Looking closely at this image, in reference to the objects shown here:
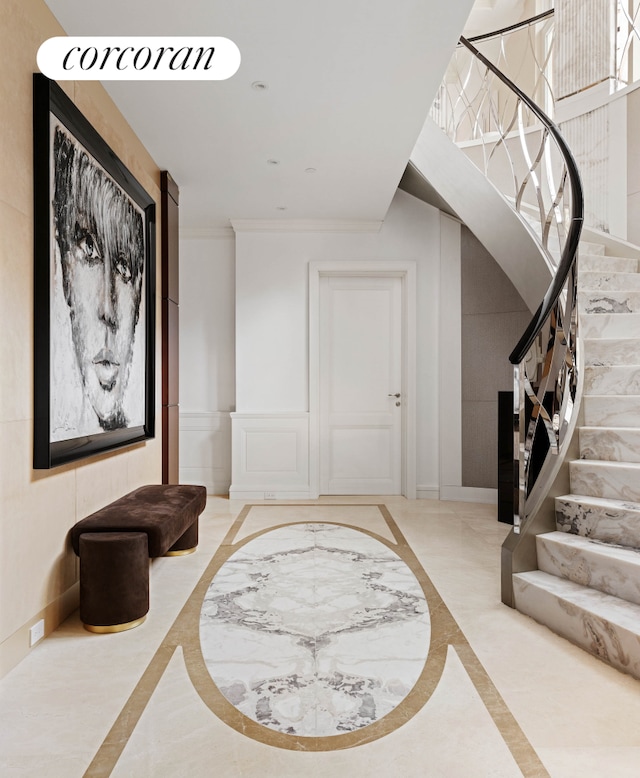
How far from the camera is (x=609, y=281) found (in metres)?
3.94

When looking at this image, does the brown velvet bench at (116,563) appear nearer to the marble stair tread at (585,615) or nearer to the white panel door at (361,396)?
the marble stair tread at (585,615)

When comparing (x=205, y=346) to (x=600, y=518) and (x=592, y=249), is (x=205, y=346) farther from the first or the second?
(x=600, y=518)

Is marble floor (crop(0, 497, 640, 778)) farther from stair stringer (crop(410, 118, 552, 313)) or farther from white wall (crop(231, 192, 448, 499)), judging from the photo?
white wall (crop(231, 192, 448, 499))

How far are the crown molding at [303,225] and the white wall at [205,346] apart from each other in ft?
1.12

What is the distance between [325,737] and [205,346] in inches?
171

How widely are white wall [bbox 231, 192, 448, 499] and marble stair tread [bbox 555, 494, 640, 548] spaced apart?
2.68 meters

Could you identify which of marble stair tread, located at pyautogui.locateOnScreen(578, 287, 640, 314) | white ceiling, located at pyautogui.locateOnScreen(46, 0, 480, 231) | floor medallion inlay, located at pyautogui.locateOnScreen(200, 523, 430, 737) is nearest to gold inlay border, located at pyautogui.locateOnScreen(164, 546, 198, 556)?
floor medallion inlay, located at pyautogui.locateOnScreen(200, 523, 430, 737)

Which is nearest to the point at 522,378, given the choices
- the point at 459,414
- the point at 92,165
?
the point at 92,165

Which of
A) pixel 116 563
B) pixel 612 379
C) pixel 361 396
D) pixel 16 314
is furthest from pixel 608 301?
pixel 16 314

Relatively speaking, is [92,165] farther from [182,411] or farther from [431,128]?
[182,411]

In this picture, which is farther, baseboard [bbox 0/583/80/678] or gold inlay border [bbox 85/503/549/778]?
baseboard [bbox 0/583/80/678]

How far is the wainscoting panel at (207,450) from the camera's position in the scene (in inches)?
218

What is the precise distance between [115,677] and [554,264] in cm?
348

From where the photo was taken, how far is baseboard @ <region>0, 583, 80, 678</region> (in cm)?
200
